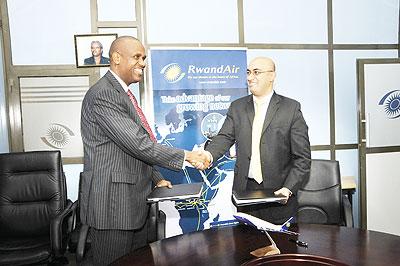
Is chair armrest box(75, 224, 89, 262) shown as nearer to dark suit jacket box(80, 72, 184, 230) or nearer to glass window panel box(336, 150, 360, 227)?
dark suit jacket box(80, 72, 184, 230)

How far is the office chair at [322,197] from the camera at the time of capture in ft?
8.71

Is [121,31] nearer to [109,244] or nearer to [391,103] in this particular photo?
[109,244]

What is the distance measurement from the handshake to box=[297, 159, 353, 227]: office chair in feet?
2.78

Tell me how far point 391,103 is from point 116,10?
2891mm

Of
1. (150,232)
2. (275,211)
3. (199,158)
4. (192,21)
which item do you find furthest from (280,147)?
(192,21)

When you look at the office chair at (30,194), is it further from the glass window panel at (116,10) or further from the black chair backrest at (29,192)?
the glass window panel at (116,10)

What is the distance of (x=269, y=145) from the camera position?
7.88 feet

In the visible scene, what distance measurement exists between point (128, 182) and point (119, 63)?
Answer: 2.24ft

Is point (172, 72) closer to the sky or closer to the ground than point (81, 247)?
closer to the sky

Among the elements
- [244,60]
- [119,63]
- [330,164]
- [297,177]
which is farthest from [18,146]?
[330,164]

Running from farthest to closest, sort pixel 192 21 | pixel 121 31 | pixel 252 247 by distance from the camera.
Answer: pixel 192 21, pixel 121 31, pixel 252 247

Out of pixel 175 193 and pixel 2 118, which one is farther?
pixel 2 118

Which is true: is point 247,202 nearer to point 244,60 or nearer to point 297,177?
point 297,177

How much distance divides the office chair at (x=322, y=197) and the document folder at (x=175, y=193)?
1.16 m
